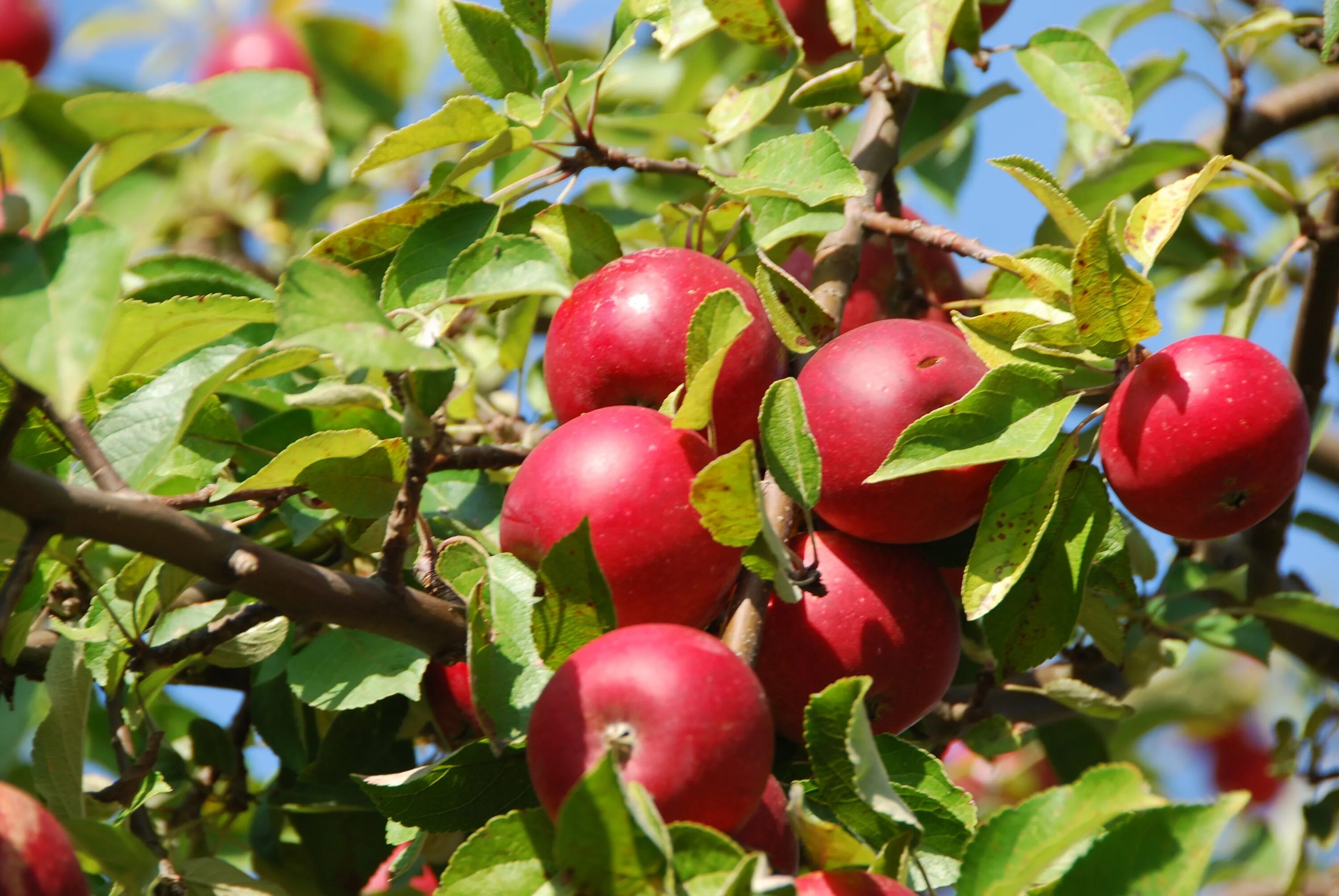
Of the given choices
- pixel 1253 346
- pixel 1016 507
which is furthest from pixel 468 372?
pixel 1253 346

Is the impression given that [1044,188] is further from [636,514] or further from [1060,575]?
[636,514]

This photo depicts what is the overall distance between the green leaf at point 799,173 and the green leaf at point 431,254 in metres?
0.22

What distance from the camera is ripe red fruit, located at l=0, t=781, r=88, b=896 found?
66 centimetres

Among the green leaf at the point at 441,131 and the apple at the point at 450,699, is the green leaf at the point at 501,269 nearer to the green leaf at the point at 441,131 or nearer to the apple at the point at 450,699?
the green leaf at the point at 441,131

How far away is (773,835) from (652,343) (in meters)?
0.39

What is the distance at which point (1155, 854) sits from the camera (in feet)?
2.47

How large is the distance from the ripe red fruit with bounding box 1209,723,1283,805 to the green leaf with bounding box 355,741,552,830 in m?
2.67

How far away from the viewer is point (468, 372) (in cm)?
90

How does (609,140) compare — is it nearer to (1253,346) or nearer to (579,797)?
(1253,346)

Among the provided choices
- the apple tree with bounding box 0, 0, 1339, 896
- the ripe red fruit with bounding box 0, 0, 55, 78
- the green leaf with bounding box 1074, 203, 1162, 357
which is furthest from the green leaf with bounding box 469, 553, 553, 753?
the ripe red fruit with bounding box 0, 0, 55, 78

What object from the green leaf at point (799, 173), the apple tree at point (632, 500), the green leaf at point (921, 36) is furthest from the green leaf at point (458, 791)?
the green leaf at point (921, 36)

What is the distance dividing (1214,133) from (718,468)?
4.96ft

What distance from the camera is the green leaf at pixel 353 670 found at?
1006 mm

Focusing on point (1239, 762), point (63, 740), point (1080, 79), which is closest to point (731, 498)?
point (63, 740)
